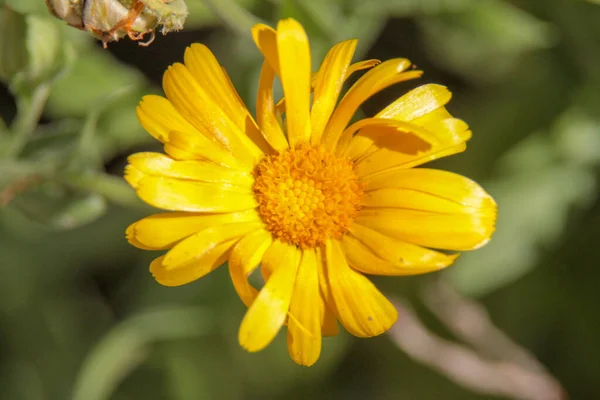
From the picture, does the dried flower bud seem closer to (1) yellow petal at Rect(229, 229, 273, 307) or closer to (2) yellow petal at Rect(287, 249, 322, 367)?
(1) yellow petal at Rect(229, 229, 273, 307)

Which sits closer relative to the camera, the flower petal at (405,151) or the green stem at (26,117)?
the flower petal at (405,151)

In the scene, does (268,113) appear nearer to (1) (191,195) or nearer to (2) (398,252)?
(1) (191,195)

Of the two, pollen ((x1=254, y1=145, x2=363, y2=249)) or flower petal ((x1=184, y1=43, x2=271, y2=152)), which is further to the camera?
pollen ((x1=254, y1=145, x2=363, y2=249))

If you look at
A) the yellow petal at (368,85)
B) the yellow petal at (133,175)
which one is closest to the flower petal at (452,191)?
the yellow petal at (368,85)

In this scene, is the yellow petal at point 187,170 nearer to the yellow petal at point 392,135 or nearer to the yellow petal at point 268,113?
the yellow petal at point 268,113

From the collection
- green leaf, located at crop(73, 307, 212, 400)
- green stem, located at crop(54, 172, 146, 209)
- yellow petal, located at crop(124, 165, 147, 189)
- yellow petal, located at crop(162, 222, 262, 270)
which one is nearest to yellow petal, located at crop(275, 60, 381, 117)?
yellow petal, located at crop(162, 222, 262, 270)

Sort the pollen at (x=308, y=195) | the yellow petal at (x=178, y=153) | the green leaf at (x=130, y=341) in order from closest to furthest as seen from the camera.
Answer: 1. the yellow petal at (x=178, y=153)
2. the pollen at (x=308, y=195)
3. the green leaf at (x=130, y=341)

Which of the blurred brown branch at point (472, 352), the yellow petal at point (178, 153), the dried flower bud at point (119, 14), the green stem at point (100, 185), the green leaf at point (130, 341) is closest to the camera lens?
the dried flower bud at point (119, 14)

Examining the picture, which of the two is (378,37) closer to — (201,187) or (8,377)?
(201,187)
